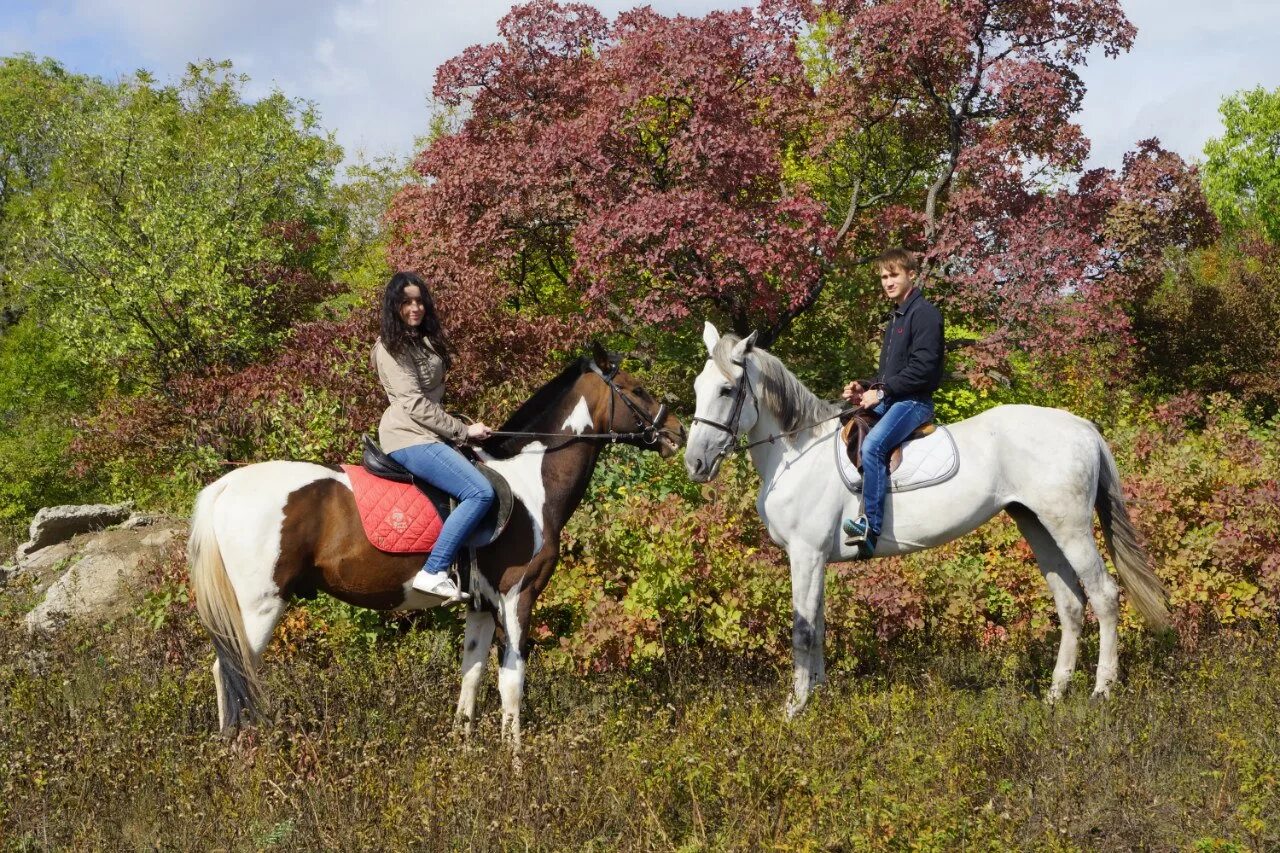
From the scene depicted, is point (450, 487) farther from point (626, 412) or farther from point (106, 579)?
point (106, 579)

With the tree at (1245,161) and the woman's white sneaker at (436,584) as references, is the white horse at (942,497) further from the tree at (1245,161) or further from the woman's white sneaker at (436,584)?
the tree at (1245,161)

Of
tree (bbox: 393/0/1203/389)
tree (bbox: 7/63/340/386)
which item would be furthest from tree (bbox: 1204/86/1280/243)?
tree (bbox: 7/63/340/386)

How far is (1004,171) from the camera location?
1359 cm

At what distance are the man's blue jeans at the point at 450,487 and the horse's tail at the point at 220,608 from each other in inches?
38.4

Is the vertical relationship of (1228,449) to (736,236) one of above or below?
below

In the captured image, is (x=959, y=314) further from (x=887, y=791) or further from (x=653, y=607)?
(x=887, y=791)

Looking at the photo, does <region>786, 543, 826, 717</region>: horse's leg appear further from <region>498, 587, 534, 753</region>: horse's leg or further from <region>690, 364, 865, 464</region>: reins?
<region>498, 587, 534, 753</region>: horse's leg

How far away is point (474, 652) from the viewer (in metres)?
5.94

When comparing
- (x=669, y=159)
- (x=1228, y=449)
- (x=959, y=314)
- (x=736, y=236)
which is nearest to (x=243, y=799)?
(x=1228, y=449)

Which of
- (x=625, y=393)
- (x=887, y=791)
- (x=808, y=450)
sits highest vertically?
(x=625, y=393)

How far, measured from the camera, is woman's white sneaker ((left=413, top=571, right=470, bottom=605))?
Answer: 5484mm

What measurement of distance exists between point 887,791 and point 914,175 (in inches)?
533

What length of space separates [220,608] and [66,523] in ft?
33.6

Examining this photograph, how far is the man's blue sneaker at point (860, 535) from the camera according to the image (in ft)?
20.4
